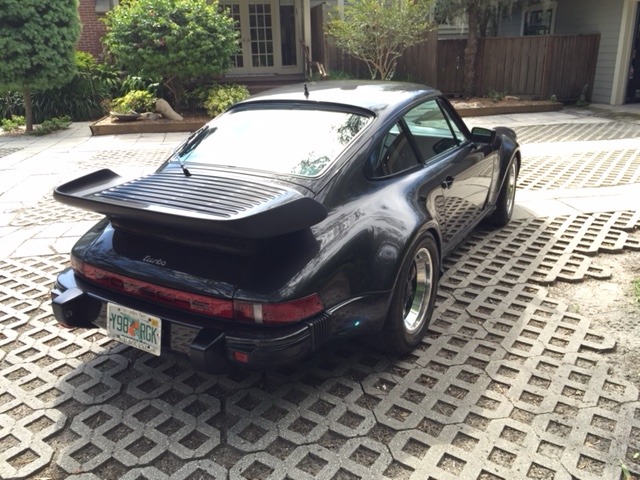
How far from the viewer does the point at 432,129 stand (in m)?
4.00

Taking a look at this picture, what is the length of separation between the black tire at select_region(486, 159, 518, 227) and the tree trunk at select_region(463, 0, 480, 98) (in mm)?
9282

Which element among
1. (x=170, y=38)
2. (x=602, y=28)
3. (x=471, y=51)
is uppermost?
(x=602, y=28)

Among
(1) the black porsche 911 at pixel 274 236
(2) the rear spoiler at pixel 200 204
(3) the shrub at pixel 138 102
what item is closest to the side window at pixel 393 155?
(1) the black porsche 911 at pixel 274 236

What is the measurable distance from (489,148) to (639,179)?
348 cm

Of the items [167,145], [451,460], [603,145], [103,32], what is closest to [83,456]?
[451,460]

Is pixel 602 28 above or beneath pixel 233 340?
above

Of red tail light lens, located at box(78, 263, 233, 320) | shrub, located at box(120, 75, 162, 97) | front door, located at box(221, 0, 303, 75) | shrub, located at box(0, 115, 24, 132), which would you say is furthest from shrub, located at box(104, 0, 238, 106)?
red tail light lens, located at box(78, 263, 233, 320)

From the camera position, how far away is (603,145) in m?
8.94

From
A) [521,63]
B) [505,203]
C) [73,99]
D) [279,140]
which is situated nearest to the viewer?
[279,140]

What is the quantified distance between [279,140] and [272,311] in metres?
1.28

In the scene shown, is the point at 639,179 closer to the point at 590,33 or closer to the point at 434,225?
the point at 434,225

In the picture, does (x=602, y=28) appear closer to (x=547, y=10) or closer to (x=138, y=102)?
(x=547, y=10)

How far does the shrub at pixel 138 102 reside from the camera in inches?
482

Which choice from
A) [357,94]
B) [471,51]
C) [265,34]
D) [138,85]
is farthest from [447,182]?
[265,34]
